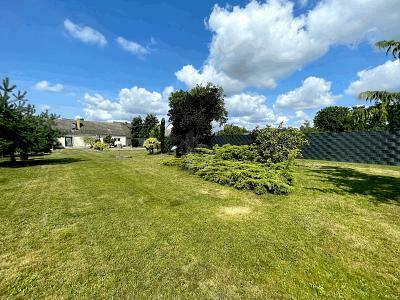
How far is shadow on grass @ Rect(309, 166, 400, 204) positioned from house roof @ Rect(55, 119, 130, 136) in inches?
1945

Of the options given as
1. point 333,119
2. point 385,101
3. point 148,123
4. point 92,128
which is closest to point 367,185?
point 385,101

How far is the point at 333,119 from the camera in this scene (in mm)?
52469

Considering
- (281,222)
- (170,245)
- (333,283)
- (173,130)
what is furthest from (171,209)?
(173,130)

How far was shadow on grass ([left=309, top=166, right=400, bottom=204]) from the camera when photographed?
698 centimetres

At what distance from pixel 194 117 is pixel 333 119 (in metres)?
46.4

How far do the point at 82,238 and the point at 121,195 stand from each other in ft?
9.77

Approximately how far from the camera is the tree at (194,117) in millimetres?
18047

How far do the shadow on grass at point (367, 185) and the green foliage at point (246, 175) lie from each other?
1.44 m

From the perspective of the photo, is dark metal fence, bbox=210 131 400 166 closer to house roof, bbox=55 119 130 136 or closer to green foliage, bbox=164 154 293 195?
green foliage, bbox=164 154 293 195

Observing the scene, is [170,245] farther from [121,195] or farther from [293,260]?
[121,195]

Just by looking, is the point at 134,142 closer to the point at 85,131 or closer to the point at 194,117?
the point at 85,131

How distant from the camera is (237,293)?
2.79m

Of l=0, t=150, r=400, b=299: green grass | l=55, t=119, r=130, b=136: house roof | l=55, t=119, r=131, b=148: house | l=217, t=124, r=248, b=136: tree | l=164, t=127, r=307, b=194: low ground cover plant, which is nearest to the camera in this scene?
l=0, t=150, r=400, b=299: green grass

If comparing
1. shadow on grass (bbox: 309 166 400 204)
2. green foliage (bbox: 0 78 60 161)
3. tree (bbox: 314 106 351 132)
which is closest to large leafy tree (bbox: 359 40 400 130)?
shadow on grass (bbox: 309 166 400 204)
